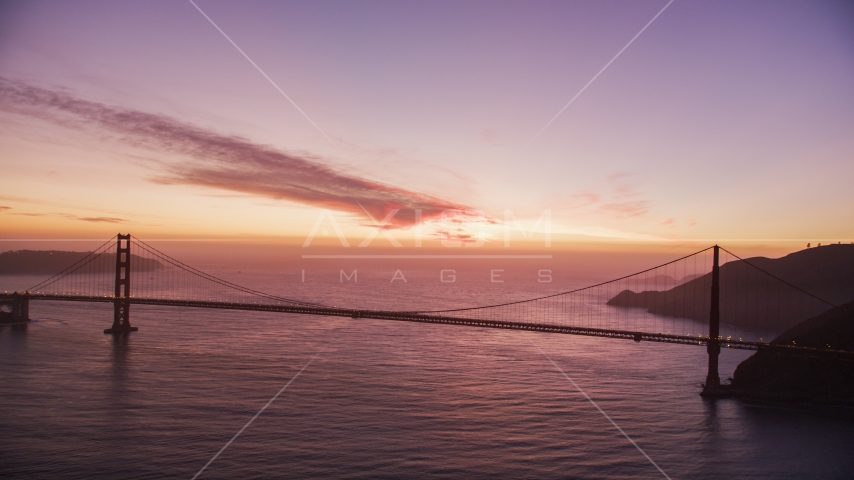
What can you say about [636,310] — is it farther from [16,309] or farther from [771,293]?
[16,309]

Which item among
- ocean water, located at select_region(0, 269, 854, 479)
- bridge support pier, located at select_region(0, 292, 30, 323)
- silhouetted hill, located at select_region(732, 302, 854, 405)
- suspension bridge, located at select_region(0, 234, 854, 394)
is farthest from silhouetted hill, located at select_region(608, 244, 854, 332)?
bridge support pier, located at select_region(0, 292, 30, 323)

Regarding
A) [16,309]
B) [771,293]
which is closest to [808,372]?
[771,293]

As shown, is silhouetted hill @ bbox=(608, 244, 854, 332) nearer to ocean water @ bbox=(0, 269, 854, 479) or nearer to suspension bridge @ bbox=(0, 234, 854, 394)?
suspension bridge @ bbox=(0, 234, 854, 394)

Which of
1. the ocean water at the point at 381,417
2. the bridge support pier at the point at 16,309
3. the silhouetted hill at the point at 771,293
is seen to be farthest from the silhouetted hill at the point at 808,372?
the bridge support pier at the point at 16,309

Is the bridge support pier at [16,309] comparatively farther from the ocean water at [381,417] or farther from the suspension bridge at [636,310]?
the ocean water at [381,417]

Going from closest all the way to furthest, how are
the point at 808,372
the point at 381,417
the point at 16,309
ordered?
1. the point at 381,417
2. the point at 808,372
3. the point at 16,309
